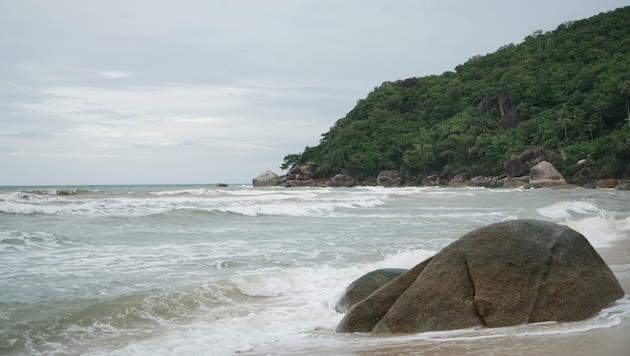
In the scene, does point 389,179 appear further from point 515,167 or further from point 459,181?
point 515,167

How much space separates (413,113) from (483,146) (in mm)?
24580

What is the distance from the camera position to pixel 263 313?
6.27 m

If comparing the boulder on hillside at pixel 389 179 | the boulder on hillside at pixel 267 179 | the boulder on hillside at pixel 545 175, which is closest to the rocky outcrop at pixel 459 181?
the boulder on hillside at pixel 389 179

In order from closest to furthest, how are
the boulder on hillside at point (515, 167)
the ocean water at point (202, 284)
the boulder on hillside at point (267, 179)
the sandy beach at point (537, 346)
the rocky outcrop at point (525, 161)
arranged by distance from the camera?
the sandy beach at point (537, 346) < the ocean water at point (202, 284) < the rocky outcrop at point (525, 161) < the boulder on hillside at point (515, 167) < the boulder on hillside at point (267, 179)

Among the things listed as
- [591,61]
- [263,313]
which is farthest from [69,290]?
[591,61]

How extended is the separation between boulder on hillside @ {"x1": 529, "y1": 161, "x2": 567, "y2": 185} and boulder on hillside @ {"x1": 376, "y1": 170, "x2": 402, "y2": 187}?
77.1ft

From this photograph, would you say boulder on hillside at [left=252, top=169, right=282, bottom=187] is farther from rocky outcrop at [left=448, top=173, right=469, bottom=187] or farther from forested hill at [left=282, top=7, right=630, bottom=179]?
rocky outcrop at [left=448, top=173, right=469, bottom=187]

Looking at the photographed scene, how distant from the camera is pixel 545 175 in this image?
5175cm

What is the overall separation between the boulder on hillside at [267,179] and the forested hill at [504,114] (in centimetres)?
685

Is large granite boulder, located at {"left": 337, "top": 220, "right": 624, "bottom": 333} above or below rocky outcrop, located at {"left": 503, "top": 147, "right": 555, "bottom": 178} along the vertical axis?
below

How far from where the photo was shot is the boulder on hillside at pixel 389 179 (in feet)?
245

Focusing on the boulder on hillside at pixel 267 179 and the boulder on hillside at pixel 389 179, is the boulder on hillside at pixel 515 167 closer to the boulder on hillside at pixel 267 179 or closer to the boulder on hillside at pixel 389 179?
the boulder on hillside at pixel 389 179

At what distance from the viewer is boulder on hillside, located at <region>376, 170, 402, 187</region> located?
245 ft

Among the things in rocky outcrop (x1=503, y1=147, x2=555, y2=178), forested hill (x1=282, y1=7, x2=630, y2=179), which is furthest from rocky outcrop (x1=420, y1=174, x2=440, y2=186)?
rocky outcrop (x1=503, y1=147, x2=555, y2=178)
